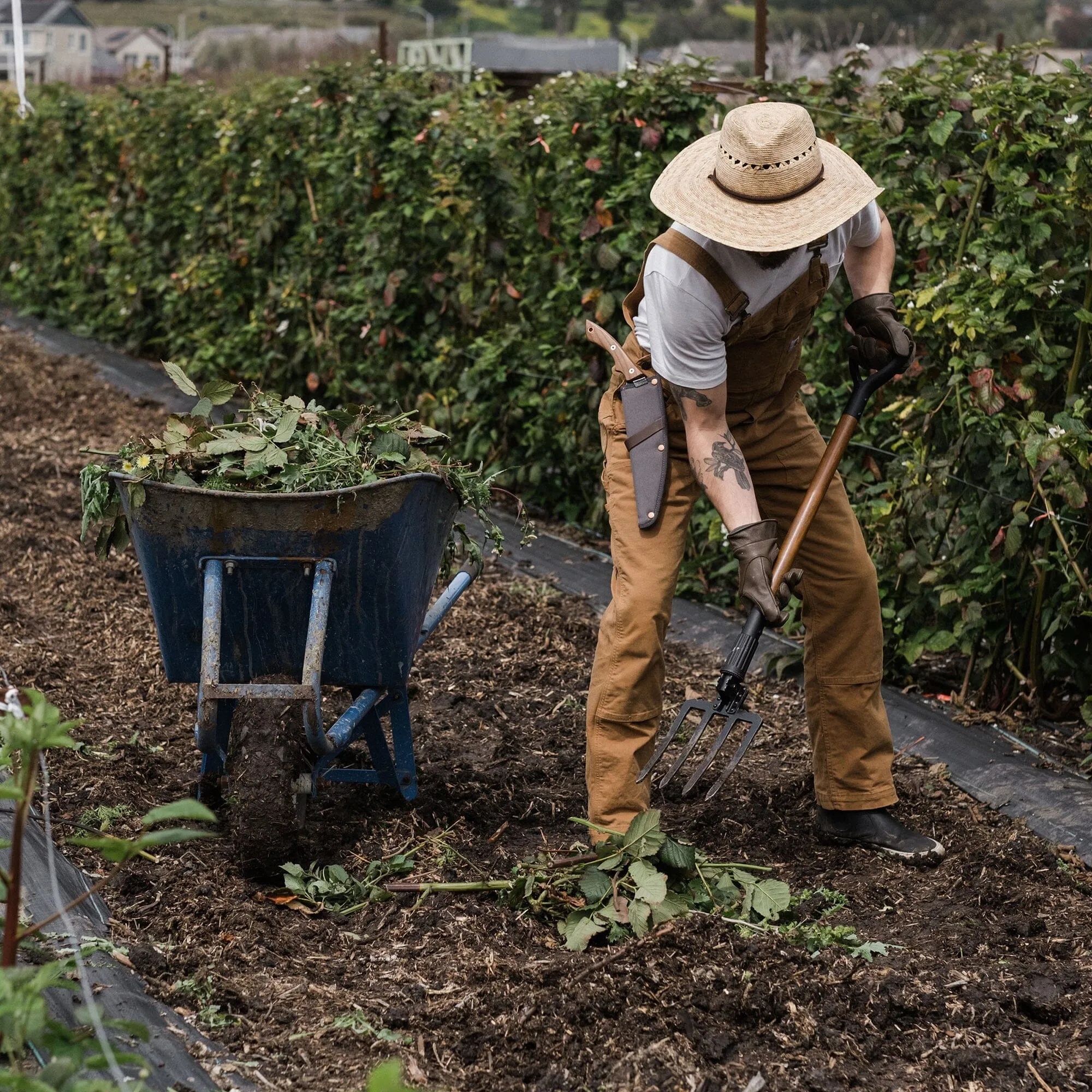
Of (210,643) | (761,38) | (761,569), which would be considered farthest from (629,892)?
(761,38)

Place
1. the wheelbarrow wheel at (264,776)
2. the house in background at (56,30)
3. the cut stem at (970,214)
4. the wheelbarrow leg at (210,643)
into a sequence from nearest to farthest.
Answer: the wheelbarrow leg at (210,643)
the wheelbarrow wheel at (264,776)
the cut stem at (970,214)
the house in background at (56,30)

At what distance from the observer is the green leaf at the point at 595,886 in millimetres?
Result: 2984

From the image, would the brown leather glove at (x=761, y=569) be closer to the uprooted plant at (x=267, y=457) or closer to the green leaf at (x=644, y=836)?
the green leaf at (x=644, y=836)

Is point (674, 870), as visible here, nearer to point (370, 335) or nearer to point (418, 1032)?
point (418, 1032)

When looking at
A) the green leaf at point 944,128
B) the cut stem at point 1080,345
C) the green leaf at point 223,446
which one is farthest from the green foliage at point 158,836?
the green leaf at point 944,128

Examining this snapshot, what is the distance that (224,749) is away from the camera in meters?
3.54

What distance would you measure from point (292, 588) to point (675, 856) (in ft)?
3.35

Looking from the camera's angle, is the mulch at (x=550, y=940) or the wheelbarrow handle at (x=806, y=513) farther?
the wheelbarrow handle at (x=806, y=513)

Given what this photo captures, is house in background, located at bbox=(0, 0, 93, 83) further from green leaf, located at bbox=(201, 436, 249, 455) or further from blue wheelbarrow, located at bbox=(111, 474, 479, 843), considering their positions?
blue wheelbarrow, located at bbox=(111, 474, 479, 843)

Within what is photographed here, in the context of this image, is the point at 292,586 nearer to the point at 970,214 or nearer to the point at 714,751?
the point at 714,751

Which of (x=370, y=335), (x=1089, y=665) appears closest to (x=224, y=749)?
(x=1089, y=665)

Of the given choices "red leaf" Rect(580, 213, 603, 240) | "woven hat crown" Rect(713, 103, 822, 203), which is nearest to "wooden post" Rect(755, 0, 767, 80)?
"red leaf" Rect(580, 213, 603, 240)

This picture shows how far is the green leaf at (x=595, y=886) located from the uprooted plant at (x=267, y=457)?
935 millimetres

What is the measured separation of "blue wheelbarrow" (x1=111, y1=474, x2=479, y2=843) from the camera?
2990mm
